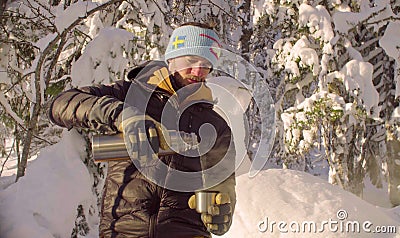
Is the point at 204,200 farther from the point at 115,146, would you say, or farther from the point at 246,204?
the point at 246,204

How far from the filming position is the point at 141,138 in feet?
4.30

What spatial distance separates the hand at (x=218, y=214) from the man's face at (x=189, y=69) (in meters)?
0.53

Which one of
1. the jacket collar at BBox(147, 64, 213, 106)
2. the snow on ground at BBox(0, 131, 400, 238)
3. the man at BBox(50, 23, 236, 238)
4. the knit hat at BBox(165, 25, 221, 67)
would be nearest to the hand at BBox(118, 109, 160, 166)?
the man at BBox(50, 23, 236, 238)

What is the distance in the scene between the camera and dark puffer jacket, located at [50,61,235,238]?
5.85 feet

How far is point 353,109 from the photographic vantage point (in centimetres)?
625

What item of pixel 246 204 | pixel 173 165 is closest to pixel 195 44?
pixel 173 165

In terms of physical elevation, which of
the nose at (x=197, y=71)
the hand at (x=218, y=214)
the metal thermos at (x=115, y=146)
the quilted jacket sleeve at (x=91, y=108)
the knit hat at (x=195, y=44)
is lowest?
the hand at (x=218, y=214)

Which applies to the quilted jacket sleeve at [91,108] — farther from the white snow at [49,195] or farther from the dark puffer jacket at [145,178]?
the white snow at [49,195]

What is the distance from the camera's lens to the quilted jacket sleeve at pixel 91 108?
1492 millimetres

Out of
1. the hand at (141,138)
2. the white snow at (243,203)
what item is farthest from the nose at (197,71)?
the white snow at (243,203)

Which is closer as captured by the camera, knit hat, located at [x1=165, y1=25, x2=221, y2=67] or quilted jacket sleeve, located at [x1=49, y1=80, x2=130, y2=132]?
quilted jacket sleeve, located at [x1=49, y1=80, x2=130, y2=132]

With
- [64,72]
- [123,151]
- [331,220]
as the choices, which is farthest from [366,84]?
[123,151]

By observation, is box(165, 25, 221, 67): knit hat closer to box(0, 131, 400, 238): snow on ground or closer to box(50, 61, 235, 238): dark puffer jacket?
box(50, 61, 235, 238): dark puffer jacket

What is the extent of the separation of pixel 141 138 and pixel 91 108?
39 cm
